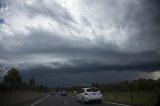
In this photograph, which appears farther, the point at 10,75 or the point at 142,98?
the point at 10,75

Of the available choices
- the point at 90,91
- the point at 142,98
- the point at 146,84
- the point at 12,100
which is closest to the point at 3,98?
the point at 12,100

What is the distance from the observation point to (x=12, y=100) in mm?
32406

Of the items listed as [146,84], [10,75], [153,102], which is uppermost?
[10,75]

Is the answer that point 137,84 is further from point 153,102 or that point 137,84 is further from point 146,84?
point 153,102

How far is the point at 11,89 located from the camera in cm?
3788

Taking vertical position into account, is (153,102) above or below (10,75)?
below

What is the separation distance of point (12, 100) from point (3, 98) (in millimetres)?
5100

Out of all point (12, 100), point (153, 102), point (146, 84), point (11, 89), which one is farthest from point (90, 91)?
point (146, 84)

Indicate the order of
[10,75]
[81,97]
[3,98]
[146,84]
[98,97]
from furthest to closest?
[10,75], [146,84], [81,97], [98,97], [3,98]

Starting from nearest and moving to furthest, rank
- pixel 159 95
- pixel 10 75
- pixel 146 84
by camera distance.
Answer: pixel 159 95 → pixel 146 84 → pixel 10 75

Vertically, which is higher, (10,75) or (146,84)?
(10,75)

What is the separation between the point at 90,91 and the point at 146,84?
61558mm

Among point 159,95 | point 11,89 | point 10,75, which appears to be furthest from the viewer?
point 10,75

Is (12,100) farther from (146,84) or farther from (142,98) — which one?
(146,84)
